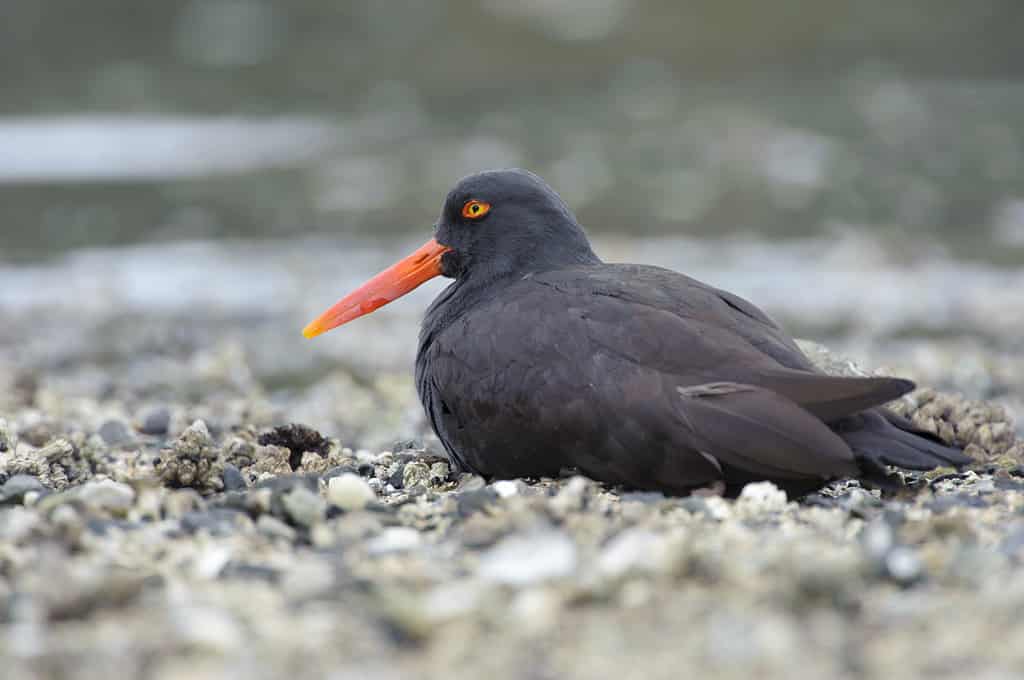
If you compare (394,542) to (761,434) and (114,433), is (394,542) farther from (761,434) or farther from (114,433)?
(114,433)

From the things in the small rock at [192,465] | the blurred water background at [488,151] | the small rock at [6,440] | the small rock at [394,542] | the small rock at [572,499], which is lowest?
the small rock at [394,542]

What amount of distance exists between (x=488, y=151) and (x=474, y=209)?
20.2m

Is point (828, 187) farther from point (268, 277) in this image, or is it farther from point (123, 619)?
point (123, 619)

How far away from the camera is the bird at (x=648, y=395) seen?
439 cm

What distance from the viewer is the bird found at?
4.39m

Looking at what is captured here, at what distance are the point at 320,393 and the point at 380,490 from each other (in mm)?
4239

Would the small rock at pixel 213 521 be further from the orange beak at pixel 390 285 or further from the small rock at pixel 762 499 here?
the orange beak at pixel 390 285

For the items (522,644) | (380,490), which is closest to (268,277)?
(380,490)

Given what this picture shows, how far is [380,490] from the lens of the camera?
5.09 meters

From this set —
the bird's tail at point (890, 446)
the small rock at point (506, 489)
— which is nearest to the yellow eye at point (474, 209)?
the small rock at point (506, 489)

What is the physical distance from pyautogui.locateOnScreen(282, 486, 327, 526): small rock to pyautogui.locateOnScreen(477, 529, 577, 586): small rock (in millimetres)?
788

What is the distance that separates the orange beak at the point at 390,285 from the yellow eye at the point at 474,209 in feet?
0.66

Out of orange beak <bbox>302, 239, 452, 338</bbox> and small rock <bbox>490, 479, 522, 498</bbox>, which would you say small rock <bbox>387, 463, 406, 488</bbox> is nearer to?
small rock <bbox>490, 479, 522, 498</bbox>

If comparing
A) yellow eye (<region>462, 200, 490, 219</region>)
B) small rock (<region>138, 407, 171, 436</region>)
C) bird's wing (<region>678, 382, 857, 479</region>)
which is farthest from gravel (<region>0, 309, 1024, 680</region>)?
small rock (<region>138, 407, 171, 436</region>)
